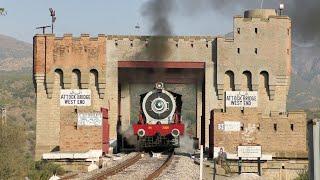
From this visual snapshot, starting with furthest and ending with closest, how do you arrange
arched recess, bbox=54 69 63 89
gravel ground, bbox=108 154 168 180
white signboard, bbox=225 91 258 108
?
arched recess, bbox=54 69 63 89
white signboard, bbox=225 91 258 108
gravel ground, bbox=108 154 168 180

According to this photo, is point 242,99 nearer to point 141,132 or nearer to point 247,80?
point 141,132

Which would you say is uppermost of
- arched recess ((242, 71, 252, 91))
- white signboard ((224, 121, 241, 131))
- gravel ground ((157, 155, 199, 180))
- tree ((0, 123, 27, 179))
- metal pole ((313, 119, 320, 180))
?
arched recess ((242, 71, 252, 91))

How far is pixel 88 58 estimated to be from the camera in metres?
50.9

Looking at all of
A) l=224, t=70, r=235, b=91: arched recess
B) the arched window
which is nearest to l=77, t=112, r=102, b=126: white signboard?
l=224, t=70, r=235, b=91: arched recess

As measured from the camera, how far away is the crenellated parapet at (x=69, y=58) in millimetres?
50469

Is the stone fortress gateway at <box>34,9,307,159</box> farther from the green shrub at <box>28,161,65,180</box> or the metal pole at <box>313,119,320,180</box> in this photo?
the metal pole at <box>313,119,320,180</box>

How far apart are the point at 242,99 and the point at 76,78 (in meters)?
15.0

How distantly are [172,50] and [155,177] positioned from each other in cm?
2811

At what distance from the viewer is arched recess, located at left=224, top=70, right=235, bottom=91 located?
51531 mm

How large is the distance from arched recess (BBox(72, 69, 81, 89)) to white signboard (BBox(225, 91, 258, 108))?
42.6ft

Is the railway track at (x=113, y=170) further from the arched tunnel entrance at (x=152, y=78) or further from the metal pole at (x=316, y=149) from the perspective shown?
the metal pole at (x=316, y=149)

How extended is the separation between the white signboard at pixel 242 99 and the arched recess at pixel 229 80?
26.2ft

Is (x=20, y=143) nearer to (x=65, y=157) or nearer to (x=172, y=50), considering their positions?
(x=172, y=50)

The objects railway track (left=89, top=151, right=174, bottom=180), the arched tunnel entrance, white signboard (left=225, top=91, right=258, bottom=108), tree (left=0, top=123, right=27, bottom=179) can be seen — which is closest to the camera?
railway track (left=89, top=151, right=174, bottom=180)
